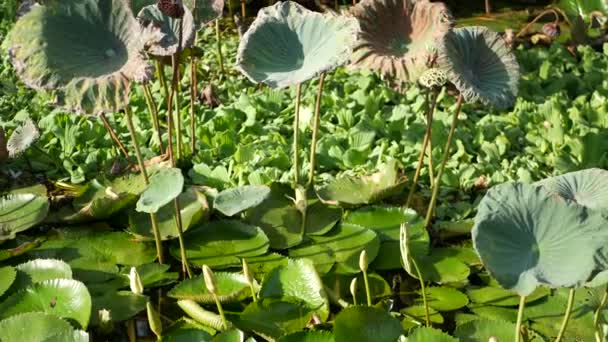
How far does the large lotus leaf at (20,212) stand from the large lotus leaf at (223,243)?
45 centimetres

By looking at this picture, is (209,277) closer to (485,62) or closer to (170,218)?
(170,218)

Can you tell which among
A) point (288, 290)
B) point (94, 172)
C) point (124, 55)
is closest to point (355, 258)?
point (288, 290)

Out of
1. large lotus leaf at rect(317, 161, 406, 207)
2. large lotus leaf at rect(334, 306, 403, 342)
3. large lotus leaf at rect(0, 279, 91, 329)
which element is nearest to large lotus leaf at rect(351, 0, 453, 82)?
large lotus leaf at rect(317, 161, 406, 207)

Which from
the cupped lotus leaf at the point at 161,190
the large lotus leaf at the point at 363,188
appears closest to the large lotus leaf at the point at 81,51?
the cupped lotus leaf at the point at 161,190

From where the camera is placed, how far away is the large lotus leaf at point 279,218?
100.0 inches

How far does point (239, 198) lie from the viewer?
2354 millimetres

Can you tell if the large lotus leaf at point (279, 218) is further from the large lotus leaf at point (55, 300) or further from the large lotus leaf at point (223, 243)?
the large lotus leaf at point (55, 300)

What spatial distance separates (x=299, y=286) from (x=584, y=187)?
0.79m

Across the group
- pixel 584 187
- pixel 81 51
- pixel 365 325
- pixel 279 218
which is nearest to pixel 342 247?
pixel 279 218

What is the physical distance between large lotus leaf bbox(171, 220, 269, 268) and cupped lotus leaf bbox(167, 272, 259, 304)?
0.14 metres

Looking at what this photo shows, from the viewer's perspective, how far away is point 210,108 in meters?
3.44

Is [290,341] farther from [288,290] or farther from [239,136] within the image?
[239,136]

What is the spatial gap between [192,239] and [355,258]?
52 centimetres

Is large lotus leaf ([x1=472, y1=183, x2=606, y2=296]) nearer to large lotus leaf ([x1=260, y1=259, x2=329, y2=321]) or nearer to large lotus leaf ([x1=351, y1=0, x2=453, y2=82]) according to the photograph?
large lotus leaf ([x1=260, y1=259, x2=329, y2=321])
